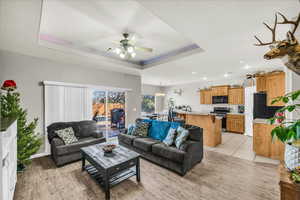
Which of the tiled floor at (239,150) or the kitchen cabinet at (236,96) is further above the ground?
the kitchen cabinet at (236,96)

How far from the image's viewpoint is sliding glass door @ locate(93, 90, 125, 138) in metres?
4.92

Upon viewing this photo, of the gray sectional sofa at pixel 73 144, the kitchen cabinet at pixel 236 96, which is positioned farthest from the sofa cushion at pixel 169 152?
the kitchen cabinet at pixel 236 96

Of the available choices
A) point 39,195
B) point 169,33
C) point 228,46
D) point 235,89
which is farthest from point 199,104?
point 39,195

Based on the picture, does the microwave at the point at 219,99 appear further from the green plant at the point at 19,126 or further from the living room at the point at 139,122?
the green plant at the point at 19,126

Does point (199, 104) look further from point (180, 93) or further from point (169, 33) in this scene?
point (169, 33)

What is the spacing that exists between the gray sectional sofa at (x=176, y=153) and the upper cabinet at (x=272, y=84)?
2493mm

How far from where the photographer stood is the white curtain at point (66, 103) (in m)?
3.72

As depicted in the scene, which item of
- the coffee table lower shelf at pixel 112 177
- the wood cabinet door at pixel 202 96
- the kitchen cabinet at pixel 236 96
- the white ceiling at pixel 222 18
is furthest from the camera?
the wood cabinet door at pixel 202 96

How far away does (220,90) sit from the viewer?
22.3ft

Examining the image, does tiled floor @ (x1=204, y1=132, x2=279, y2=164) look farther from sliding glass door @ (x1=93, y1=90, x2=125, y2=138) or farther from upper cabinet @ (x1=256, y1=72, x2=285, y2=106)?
sliding glass door @ (x1=93, y1=90, x2=125, y2=138)

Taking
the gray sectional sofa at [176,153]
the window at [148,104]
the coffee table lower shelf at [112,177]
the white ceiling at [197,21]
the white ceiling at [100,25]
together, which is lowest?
the coffee table lower shelf at [112,177]

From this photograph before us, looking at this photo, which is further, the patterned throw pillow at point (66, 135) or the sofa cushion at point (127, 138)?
the sofa cushion at point (127, 138)

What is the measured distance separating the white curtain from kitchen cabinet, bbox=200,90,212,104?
5.95 meters

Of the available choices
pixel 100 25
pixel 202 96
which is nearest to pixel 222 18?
pixel 100 25
